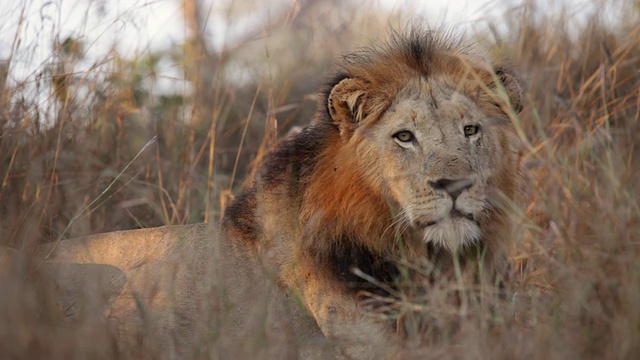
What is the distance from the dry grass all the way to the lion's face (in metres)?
0.23

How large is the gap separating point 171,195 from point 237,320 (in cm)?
290

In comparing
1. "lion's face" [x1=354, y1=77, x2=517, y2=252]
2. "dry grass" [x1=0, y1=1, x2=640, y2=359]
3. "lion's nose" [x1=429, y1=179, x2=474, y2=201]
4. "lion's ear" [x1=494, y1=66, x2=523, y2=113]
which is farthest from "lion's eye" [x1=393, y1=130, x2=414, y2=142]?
"lion's ear" [x1=494, y1=66, x2=523, y2=113]

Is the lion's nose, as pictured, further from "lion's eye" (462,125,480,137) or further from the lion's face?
"lion's eye" (462,125,480,137)

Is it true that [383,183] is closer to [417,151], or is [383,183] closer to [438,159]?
[417,151]

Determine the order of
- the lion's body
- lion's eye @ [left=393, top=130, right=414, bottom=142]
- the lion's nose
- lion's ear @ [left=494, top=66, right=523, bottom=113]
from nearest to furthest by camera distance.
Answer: the lion's body < the lion's nose < lion's eye @ [left=393, top=130, right=414, bottom=142] < lion's ear @ [left=494, top=66, right=523, bottom=113]

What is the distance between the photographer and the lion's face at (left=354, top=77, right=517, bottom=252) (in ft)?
13.6

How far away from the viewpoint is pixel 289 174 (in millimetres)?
4699

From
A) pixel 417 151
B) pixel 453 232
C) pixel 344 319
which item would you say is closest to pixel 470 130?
pixel 417 151

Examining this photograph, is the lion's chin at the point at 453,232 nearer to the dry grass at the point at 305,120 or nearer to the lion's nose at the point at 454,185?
the lion's nose at the point at 454,185

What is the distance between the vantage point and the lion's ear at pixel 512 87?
4.82 m

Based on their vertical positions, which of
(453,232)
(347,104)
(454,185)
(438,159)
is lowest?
(453,232)

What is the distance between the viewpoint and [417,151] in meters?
4.38

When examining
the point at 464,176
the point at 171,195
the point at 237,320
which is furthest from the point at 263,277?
the point at 171,195

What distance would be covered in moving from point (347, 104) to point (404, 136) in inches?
14.2
